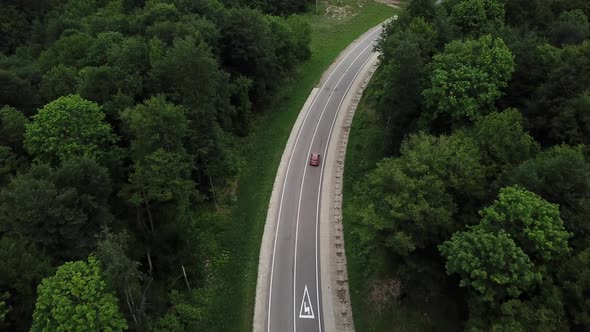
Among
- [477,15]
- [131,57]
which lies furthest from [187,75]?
[477,15]

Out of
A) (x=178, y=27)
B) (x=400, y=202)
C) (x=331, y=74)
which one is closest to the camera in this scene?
(x=400, y=202)

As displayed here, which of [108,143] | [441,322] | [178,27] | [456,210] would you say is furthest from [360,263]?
[178,27]

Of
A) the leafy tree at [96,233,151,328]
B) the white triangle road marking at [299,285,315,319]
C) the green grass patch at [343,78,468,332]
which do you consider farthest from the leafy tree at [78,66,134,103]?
the white triangle road marking at [299,285,315,319]

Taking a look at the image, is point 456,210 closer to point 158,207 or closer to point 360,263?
point 360,263

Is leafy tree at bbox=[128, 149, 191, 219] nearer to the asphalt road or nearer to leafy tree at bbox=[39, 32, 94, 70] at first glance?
the asphalt road

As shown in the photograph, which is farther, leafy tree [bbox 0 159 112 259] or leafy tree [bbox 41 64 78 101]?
leafy tree [bbox 41 64 78 101]
